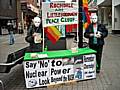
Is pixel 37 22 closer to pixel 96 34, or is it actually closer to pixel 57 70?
pixel 57 70

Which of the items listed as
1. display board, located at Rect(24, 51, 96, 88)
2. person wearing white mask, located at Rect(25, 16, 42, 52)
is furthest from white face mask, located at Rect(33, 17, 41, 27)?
display board, located at Rect(24, 51, 96, 88)

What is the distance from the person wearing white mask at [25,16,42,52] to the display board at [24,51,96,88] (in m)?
1.00

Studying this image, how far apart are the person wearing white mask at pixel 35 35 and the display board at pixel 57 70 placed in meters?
1.00

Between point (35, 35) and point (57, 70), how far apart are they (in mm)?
1243

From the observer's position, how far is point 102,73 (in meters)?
9.34

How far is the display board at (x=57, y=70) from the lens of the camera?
729cm

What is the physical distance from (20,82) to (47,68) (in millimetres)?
1156

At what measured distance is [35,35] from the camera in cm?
813

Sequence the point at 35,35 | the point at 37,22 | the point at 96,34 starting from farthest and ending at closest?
the point at 96,34
the point at 37,22
the point at 35,35

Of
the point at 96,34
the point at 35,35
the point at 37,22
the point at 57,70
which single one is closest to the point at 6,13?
the point at 96,34

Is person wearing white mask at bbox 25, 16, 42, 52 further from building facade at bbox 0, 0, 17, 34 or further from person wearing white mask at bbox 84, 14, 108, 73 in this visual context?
building facade at bbox 0, 0, 17, 34

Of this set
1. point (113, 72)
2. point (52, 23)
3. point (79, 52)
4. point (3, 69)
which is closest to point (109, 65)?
point (113, 72)

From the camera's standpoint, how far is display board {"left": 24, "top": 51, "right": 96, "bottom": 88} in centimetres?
729

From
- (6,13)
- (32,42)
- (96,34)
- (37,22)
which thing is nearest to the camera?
(37,22)
